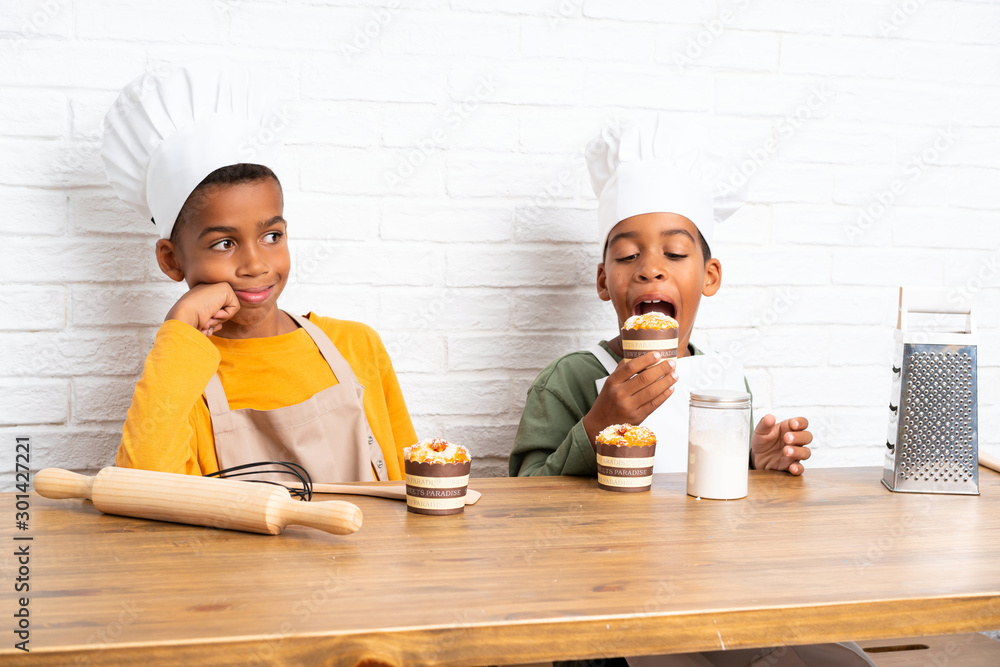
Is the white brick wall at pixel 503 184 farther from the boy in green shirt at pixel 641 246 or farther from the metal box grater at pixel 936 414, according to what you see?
the metal box grater at pixel 936 414

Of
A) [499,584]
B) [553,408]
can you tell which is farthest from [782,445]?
[499,584]

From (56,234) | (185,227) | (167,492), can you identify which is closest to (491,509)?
(167,492)

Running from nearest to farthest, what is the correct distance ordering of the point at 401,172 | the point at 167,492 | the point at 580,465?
the point at 167,492 → the point at 580,465 → the point at 401,172

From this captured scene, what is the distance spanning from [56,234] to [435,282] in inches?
37.2

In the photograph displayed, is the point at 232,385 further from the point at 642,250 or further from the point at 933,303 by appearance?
the point at 933,303

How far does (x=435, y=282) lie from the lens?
2256 mm

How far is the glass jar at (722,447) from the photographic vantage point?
1.37 metres

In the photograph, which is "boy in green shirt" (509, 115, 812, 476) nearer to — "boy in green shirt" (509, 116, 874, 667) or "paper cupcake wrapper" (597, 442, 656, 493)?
"boy in green shirt" (509, 116, 874, 667)

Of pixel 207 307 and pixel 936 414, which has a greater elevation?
pixel 207 307

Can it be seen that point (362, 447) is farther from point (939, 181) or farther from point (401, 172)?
point (939, 181)

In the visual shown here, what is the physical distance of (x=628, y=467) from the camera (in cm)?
143

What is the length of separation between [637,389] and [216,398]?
0.87 m

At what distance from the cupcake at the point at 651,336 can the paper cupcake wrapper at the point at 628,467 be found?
185 mm

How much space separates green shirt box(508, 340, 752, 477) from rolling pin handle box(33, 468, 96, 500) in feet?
2.87
